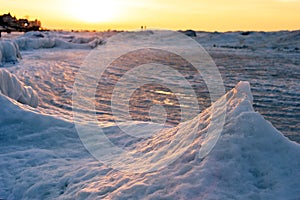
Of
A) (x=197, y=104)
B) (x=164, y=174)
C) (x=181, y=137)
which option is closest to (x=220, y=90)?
(x=197, y=104)

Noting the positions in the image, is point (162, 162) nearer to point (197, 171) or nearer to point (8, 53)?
point (197, 171)

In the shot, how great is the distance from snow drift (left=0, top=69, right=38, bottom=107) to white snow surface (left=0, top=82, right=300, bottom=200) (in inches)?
116

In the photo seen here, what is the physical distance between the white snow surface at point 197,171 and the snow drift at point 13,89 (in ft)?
9.65

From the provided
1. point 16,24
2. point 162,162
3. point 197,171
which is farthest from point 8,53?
point 16,24

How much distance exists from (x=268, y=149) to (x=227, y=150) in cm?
39

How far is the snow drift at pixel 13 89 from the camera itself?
23.4ft

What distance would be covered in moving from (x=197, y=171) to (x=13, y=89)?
19.0 ft

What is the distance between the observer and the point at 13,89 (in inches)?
293

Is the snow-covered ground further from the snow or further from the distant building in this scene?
the distant building

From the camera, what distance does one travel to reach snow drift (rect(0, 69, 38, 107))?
7132mm

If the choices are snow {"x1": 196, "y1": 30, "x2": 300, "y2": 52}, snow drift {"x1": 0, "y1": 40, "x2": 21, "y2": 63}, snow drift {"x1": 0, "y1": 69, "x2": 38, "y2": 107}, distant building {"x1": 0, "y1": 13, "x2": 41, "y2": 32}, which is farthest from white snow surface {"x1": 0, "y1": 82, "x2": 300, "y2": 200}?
distant building {"x1": 0, "y1": 13, "x2": 41, "y2": 32}

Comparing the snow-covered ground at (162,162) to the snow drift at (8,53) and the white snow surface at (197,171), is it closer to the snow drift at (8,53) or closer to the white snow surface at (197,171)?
the white snow surface at (197,171)

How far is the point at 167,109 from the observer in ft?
31.2

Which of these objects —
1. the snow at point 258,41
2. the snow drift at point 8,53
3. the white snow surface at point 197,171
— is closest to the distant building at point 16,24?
the snow at point 258,41
